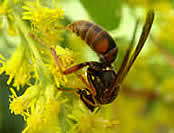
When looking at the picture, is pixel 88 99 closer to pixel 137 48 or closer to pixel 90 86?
pixel 90 86

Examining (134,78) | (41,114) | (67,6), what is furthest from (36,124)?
(134,78)

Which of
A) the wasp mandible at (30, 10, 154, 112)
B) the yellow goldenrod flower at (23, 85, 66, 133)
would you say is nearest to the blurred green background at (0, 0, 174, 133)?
the wasp mandible at (30, 10, 154, 112)

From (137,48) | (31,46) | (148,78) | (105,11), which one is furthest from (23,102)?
(148,78)

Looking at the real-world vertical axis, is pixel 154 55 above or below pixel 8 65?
below

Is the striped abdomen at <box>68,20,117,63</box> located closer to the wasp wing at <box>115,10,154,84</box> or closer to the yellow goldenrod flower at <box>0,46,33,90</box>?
the wasp wing at <box>115,10,154,84</box>

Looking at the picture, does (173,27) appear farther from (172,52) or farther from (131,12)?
(131,12)

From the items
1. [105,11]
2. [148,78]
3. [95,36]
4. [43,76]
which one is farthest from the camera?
[148,78]
